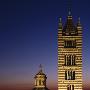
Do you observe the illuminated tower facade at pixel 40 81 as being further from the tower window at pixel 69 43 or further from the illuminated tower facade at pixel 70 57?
the tower window at pixel 69 43

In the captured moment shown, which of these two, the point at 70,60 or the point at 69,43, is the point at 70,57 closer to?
the point at 70,60

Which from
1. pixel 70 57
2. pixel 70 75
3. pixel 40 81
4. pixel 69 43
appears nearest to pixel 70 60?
pixel 70 57

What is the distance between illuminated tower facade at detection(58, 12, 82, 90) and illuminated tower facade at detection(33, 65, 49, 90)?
5.69 ft

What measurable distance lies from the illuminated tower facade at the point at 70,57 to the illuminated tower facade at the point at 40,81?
173 centimetres

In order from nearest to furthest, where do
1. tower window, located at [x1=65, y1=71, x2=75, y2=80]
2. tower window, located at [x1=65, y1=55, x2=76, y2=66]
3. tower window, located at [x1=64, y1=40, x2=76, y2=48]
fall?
tower window, located at [x1=65, y1=71, x2=75, y2=80]
tower window, located at [x1=65, y1=55, x2=76, y2=66]
tower window, located at [x1=64, y1=40, x2=76, y2=48]

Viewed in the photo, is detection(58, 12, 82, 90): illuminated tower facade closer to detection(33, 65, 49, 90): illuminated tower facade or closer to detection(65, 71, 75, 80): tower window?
detection(65, 71, 75, 80): tower window

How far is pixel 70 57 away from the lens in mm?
64250

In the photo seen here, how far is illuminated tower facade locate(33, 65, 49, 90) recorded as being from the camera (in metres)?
63.5

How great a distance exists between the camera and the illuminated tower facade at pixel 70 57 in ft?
209

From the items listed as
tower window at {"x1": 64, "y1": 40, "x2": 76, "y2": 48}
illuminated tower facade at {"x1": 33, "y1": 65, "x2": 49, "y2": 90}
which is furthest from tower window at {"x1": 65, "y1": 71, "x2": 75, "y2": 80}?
tower window at {"x1": 64, "y1": 40, "x2": 76, "y2": 48}

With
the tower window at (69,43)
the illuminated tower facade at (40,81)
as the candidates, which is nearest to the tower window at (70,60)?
the tower window at (69,43)

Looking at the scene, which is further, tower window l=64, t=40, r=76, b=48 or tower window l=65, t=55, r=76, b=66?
tower window l=64, t=40, r=76, b=48

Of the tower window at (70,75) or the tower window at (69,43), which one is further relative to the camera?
the tower window at (69,43)

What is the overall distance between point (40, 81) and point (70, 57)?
4.36 m
